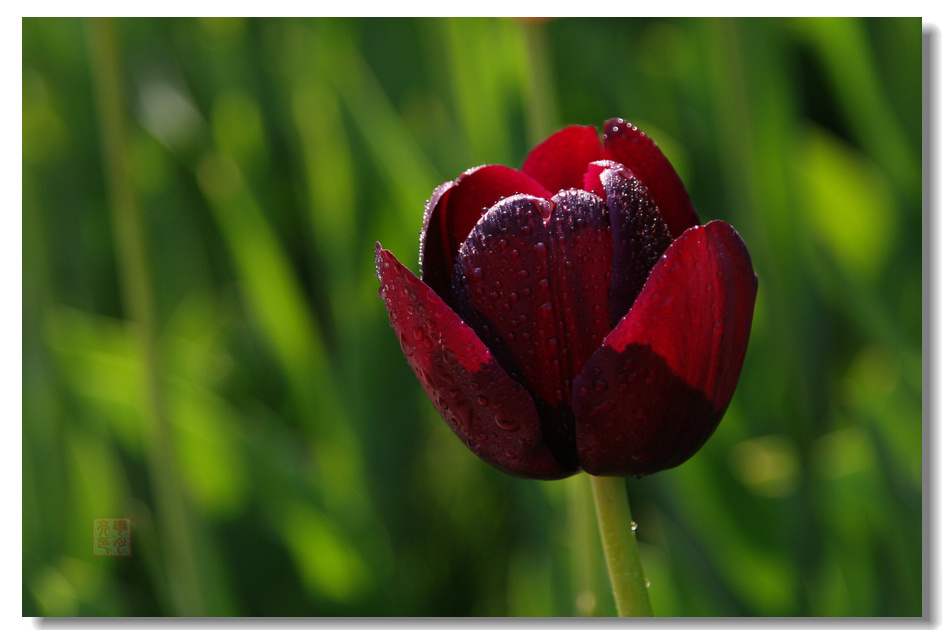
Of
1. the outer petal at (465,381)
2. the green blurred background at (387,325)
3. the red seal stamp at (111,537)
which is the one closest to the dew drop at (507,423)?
the outer petal at (465,381)

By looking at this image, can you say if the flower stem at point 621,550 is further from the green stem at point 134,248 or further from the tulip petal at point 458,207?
the green stem at point 134,248

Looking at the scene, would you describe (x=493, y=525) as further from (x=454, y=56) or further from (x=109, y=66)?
(x=109, y=66)

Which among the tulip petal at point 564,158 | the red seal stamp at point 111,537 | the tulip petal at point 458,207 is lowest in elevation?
the red seal stamp at point 111,537

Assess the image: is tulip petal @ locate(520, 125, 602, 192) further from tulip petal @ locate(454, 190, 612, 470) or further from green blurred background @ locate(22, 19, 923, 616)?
green blurred background @ locate(22, 19, 923, 616)

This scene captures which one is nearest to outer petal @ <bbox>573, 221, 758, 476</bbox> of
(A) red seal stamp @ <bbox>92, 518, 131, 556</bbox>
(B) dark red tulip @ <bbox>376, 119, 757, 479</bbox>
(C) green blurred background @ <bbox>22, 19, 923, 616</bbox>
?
(B) dark red tulip @ <bbox>376, 119, 757, 479</bbox>

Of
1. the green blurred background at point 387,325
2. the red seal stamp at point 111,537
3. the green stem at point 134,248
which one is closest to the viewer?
the green stem at point 134,248
